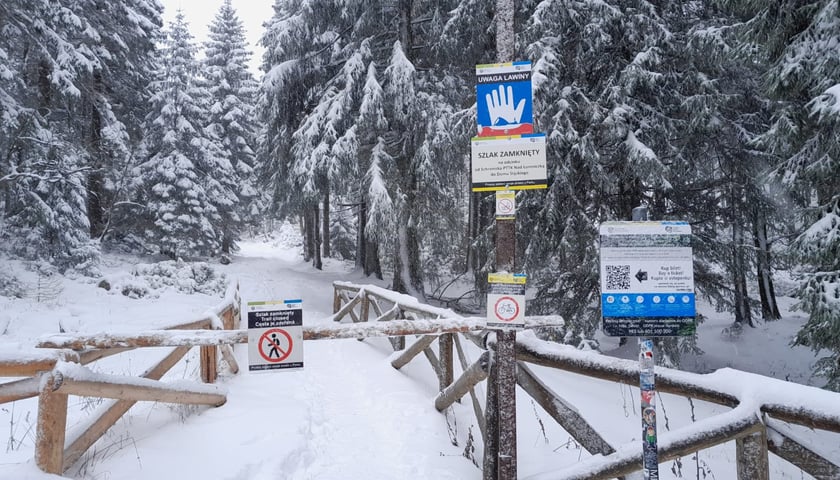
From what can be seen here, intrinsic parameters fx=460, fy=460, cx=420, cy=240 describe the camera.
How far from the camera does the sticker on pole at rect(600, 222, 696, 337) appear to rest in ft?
8.17

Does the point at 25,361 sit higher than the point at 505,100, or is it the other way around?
the point at 505,100

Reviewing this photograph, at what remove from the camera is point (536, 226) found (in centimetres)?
939

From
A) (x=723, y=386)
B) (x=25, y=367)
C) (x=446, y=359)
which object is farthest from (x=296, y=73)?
(x=723, y=386)

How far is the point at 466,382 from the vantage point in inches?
164

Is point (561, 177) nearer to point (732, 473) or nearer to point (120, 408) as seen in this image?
point (732, 473)

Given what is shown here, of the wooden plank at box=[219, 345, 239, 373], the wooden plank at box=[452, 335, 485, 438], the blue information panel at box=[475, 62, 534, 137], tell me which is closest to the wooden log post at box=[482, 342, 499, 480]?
the wooden plank at box=[452, 335, 485, 438]

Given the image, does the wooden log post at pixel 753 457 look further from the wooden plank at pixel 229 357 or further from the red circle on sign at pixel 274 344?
the wooden plank at pixel 229 357

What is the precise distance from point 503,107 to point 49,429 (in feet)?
12.0

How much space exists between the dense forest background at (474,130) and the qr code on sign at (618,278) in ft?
6.62

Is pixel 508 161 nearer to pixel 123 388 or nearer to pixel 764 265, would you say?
pixel 123 388

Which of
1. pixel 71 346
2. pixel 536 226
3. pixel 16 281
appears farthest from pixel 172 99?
pixel 71 346

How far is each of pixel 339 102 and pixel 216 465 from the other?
10568 millimetres

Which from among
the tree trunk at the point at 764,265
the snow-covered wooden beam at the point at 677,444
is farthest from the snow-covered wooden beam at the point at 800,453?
the tree trunk at the point at 764,265

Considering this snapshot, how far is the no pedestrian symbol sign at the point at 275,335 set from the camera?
3568 millimetres
